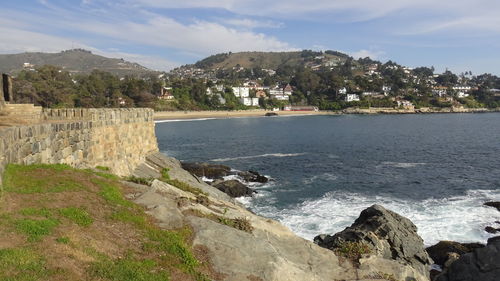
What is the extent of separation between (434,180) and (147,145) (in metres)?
30.4

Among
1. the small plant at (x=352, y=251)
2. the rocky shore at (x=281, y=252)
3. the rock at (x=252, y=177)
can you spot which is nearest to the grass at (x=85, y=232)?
the rocky shore at (x=281, y=252)

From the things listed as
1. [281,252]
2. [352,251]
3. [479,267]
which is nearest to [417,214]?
[479,267]

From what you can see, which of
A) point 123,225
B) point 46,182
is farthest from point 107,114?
point 123,225

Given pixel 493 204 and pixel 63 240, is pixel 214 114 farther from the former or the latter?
pixel 63 240

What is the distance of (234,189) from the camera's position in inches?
1420

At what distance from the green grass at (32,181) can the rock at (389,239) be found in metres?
11.8

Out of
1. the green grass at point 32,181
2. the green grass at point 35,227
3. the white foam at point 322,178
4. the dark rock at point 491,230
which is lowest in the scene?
the white foam at point 322,178

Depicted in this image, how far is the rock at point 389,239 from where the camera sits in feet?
63.1

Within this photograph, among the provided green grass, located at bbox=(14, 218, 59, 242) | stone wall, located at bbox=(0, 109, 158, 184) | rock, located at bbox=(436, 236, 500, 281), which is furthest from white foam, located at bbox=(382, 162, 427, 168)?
green grass, located at bbox=(14, 218, 59, 242)

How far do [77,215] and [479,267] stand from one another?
14.1m

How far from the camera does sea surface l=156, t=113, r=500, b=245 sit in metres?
28.6

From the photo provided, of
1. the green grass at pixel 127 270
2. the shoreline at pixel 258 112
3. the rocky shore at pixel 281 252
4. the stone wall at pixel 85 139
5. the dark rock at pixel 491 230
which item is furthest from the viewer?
the shoreline at pixel 258 112

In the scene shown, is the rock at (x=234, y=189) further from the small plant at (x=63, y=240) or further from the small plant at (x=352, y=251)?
the small plant at (x=63, y=240)

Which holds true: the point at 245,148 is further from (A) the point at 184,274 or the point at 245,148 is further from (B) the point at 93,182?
(A) the point at 184,274
